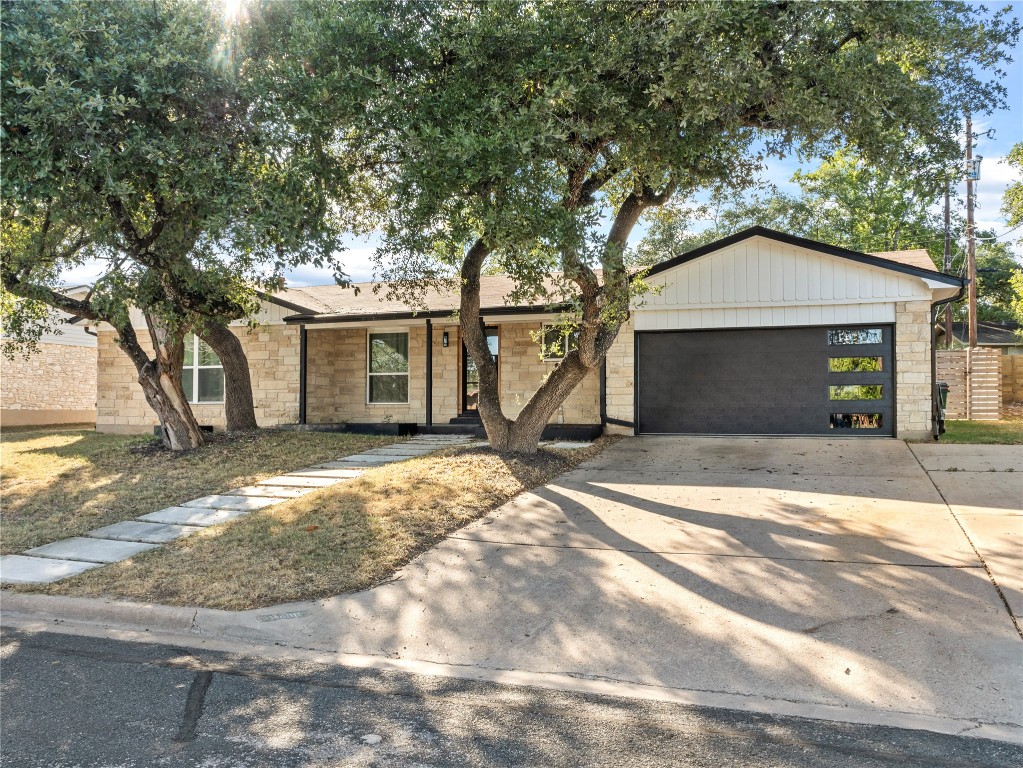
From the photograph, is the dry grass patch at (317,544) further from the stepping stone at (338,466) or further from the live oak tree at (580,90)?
the live oak tree at (580,90)

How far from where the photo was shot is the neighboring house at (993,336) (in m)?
26.8

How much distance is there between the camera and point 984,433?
1334 centimetres

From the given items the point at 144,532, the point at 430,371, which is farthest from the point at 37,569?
the point at 430,371

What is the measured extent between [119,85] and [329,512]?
4903mm

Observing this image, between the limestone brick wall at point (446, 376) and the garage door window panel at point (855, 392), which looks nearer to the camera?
the garage door window panel at point (855, 392)

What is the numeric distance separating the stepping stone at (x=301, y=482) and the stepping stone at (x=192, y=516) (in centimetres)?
133

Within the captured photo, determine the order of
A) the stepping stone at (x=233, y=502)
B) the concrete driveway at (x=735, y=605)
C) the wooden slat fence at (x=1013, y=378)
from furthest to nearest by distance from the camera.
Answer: the wooden slat fence at (x=1013, y=378) → the stepping stone at (x=233, y=502) → the concrete driveway at (x=735, y=605)

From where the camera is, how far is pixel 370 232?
11.0 meters

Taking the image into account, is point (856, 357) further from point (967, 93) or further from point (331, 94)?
point (331, 94)

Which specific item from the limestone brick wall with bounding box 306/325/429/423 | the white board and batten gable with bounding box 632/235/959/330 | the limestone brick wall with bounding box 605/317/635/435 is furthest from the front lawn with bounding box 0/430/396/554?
the white board and batten gable with bounding box 632/235/959/330

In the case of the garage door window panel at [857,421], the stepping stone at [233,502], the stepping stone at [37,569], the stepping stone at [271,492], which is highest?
the garage door window panel at [857,421]

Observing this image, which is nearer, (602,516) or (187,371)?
(602,516)

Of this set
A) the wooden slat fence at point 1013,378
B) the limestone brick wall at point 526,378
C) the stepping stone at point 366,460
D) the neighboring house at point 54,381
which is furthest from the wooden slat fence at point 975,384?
the neighboring house at point 54,381

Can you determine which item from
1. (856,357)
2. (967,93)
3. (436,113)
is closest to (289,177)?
(436,113)
